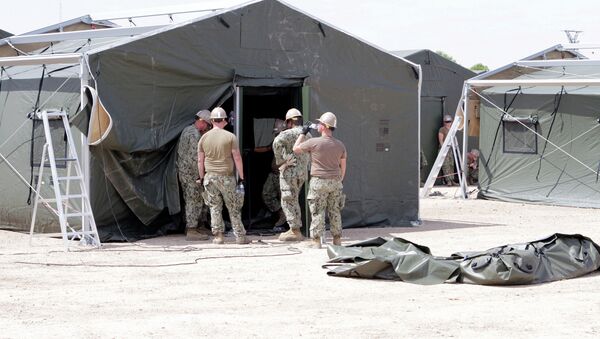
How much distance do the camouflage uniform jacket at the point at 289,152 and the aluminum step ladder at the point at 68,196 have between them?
2.31 m

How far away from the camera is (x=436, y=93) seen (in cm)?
2388

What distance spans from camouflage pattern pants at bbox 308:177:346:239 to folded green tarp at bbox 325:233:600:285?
1666mm

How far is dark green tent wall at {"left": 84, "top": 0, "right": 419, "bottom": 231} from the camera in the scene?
12547 mm

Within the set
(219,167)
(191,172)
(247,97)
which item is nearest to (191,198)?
(191,172)

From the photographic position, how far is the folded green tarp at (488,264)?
31.7ft

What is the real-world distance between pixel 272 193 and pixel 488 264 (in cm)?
535

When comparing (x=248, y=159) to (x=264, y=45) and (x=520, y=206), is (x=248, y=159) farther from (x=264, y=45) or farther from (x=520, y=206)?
(x=520, y=206)

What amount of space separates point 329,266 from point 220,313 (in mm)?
2669

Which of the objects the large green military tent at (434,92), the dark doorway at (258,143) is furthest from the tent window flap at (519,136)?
the dark doorway at (258,143)

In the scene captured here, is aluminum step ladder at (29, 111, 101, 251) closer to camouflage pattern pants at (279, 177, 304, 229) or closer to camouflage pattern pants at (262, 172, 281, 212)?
camouflage pattern pants at (279, 177, 304, 229)

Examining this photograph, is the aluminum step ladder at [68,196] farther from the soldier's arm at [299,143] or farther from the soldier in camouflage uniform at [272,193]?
the soldier in camouflage uniform at [272,193]

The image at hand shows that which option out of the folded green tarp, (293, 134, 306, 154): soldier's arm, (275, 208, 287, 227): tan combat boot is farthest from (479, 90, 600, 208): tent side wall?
the folded green tarp

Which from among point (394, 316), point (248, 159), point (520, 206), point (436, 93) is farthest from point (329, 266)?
point (436, 93)

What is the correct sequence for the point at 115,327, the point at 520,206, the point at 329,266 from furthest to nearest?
1. the point at 520,206
2. the point at 329,266
3. the point at 115,327
